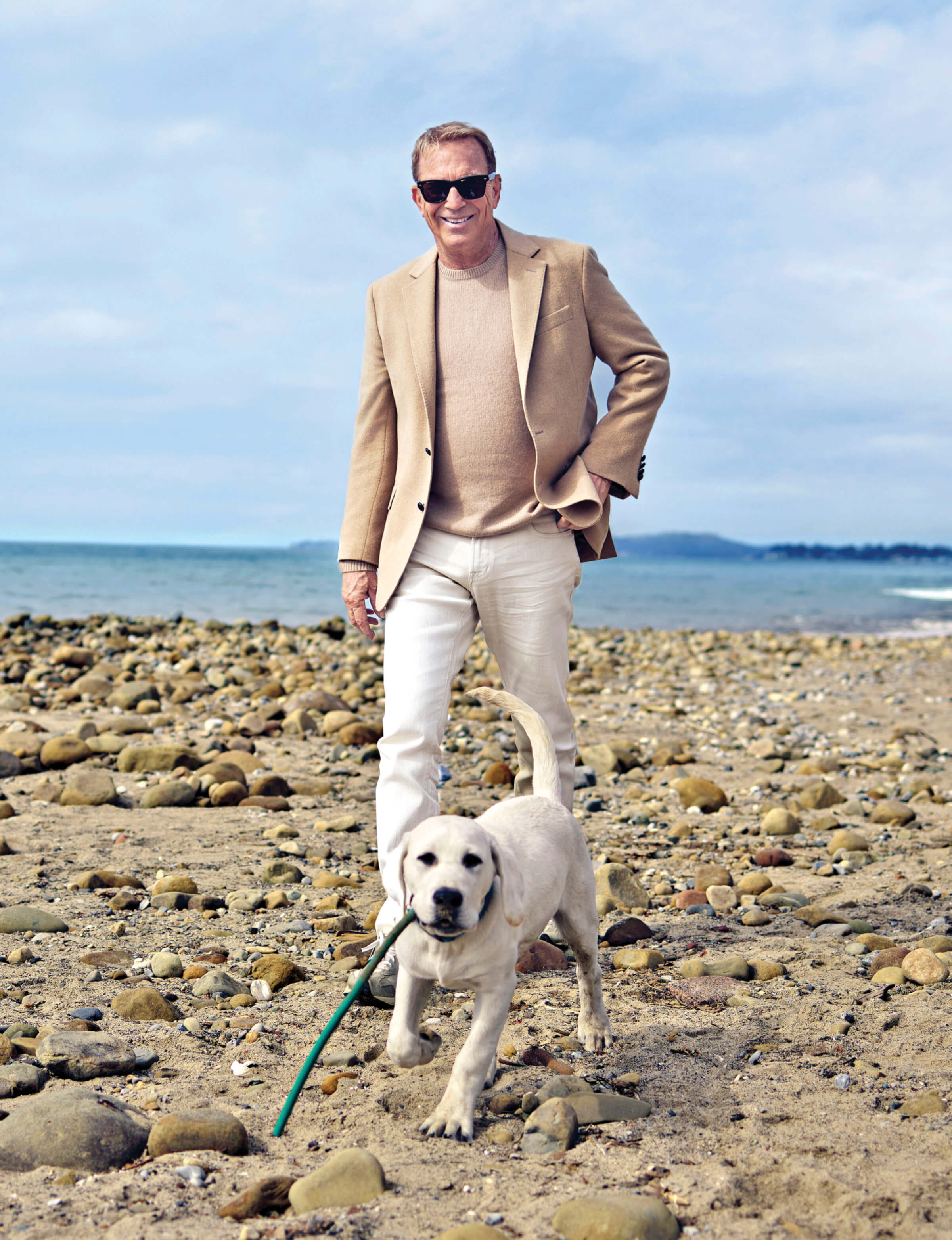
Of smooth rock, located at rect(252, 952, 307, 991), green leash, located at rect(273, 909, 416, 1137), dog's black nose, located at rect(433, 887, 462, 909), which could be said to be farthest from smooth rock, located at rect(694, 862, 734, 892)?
dog's black nose, located at rect(433, 887, 462, 909)

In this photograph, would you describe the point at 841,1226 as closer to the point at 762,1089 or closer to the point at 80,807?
the point at 762,1089

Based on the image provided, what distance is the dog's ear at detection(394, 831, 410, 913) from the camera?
2.64 meters

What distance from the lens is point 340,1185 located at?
225 centimetres

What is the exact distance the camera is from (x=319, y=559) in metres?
87.7

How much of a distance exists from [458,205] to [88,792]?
13.4 feet

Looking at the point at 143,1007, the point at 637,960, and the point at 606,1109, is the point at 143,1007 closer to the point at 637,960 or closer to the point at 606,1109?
the point at 606,1109

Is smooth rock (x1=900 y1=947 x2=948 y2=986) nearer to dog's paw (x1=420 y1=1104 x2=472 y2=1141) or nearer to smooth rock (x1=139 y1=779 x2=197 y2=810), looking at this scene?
dog's paw (x1=420 y1=1104 x2=472 y2=1141)

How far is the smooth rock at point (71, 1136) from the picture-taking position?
2.39 meters

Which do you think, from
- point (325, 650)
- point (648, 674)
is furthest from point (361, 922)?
point (325, 650)

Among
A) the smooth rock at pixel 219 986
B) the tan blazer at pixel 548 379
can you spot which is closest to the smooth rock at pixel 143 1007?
the smooth rock at pixel 219 986

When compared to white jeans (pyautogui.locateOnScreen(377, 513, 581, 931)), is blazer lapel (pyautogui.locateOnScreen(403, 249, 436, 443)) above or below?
above

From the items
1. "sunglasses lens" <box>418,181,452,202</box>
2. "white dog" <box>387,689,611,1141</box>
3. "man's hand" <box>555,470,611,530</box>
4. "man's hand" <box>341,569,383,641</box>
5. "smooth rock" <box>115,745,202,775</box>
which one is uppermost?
"sunglasses lens" <box>418,181,452,202</box>

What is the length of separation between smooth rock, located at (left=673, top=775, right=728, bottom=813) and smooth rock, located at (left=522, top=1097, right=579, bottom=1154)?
389 centimetres

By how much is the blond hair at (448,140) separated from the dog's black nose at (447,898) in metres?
2.46
